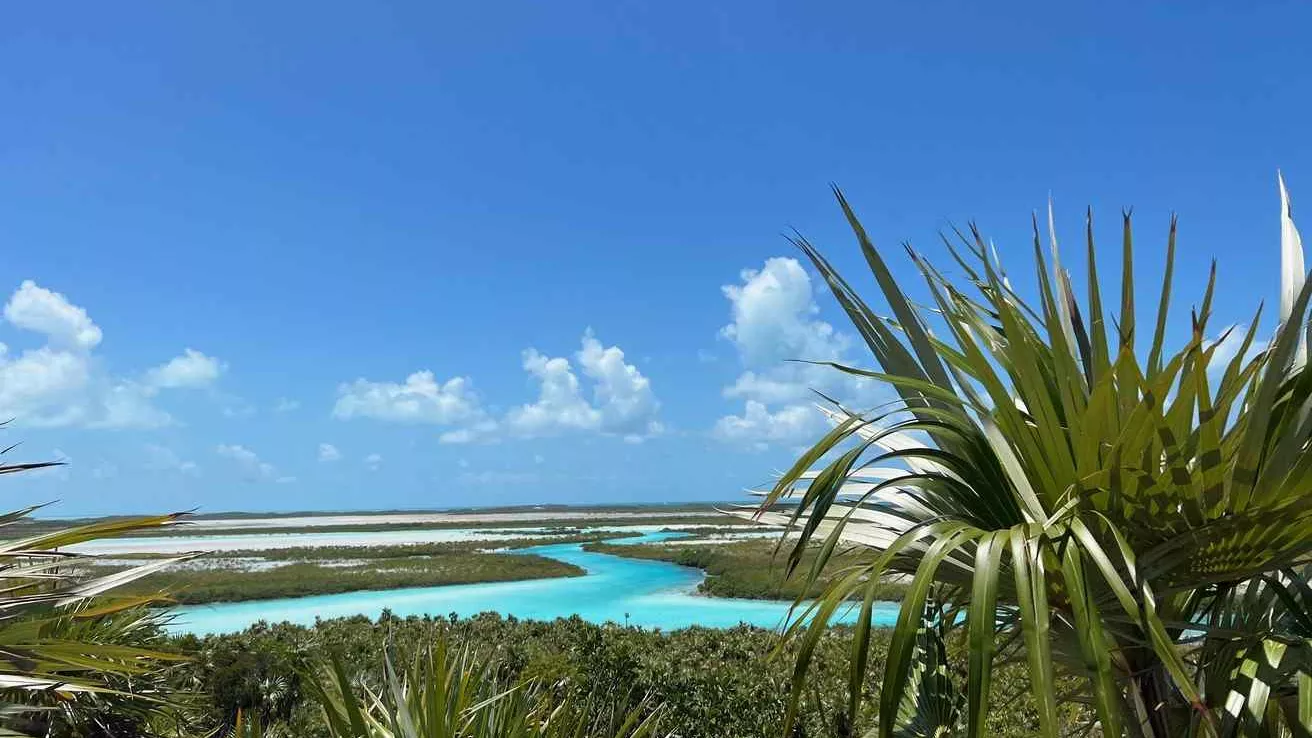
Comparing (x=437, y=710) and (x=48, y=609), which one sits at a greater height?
(x=48, y=609)

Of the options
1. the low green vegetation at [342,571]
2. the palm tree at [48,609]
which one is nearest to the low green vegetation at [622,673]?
the palm tree at [48,609]

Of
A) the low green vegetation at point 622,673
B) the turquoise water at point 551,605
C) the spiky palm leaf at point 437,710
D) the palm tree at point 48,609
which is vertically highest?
the palm tree at point 48,609

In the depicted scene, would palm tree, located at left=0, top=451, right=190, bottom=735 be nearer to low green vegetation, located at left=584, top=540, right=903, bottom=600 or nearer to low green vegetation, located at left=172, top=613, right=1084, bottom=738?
low green vegetation, located at left=172, top=613, right=1084, bottom=738

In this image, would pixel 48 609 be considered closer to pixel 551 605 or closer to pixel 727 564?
pixel 551 605

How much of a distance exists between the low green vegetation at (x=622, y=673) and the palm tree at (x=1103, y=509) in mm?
5395

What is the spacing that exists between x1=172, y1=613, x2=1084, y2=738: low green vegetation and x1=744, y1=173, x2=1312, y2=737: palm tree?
540cm

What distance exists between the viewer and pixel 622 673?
32.1 feet

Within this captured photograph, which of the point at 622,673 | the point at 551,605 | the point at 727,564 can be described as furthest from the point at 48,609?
the point at 727,564

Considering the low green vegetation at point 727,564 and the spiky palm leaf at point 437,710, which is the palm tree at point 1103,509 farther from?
the low green vegetation at point 727,564

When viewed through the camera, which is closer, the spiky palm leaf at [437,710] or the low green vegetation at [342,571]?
the spiky palm leaf at [437,710]

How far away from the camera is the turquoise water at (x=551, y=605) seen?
1075 inches

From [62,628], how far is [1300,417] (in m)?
5.85

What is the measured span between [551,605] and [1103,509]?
31861 mm

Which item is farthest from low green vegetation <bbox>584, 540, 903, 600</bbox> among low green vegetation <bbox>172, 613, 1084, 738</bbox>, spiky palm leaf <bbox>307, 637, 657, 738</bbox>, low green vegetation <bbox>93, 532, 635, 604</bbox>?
spiky palm leaf <bbox>307, 637, 657, 738</bbox>
